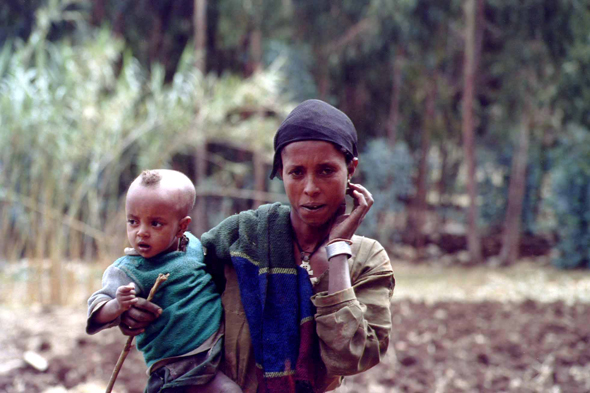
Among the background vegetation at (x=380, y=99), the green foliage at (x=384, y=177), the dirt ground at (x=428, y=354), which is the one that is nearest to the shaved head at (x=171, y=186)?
the dirt ground at (x=428, y=354)

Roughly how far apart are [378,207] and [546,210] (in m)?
3.95

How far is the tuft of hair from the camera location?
178cm

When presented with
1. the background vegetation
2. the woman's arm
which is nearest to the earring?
the woman's arm

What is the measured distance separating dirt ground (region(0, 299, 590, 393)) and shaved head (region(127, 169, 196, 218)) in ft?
11.7

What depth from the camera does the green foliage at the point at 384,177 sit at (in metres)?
13.2

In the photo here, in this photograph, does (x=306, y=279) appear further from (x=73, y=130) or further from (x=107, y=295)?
(x=73, y=130)

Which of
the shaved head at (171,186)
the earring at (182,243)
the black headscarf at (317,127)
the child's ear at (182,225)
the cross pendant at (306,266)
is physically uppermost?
the black headscarf at (317,127)

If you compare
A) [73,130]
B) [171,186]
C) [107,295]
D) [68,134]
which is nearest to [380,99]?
[73,130]

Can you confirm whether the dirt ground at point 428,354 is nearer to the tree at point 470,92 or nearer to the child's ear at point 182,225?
the child's ear at point 182,225

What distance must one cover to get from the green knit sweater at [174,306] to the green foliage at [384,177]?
36.9 feet

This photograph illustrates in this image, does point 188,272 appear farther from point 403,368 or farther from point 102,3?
point 102,3

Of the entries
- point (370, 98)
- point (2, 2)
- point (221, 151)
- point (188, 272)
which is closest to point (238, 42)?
point (221, 151)

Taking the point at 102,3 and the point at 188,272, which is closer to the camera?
the point at 188,272

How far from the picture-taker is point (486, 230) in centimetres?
1430
